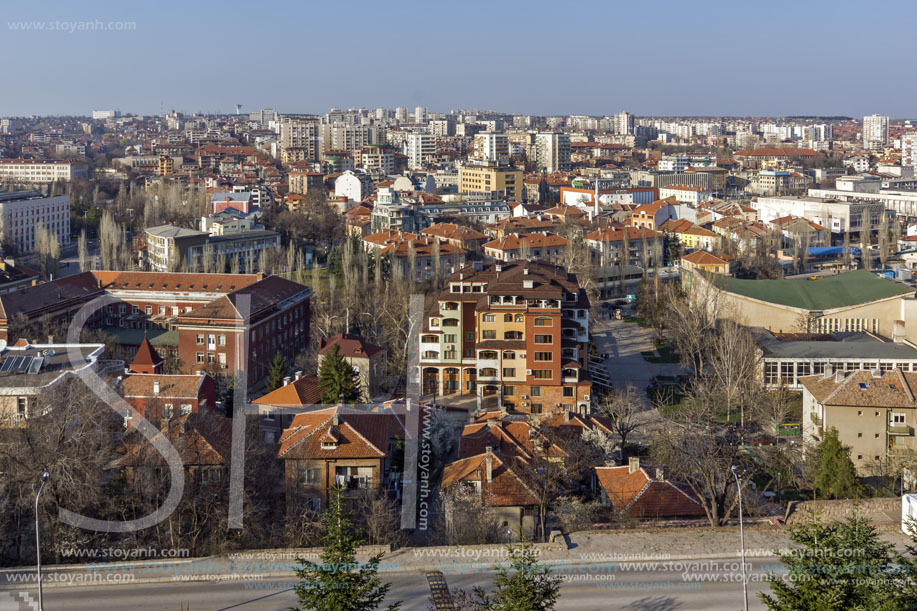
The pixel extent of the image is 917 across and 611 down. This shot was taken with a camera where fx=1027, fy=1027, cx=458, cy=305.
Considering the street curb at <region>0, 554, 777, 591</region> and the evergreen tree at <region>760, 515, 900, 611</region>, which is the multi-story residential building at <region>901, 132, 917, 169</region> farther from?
the evergreen tree at <region>760, 515, 900, 611</region>

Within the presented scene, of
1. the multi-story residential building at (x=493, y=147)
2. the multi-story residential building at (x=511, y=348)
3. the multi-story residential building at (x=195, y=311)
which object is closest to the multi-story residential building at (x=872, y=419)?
the multi-story residential building at (x=511, y=348)

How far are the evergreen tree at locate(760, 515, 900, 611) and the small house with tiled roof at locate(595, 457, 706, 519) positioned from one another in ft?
9.53

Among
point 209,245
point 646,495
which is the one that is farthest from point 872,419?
point 209,245

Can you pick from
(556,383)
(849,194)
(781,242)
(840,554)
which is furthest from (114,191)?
(840,554)

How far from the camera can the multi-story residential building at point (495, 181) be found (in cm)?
3738

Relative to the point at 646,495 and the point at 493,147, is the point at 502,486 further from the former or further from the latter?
the point at 493,147

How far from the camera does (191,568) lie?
725 cm

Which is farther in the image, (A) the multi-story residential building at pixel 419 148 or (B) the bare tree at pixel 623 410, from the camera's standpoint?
(A) the multi-story residential building at pixel 419 148

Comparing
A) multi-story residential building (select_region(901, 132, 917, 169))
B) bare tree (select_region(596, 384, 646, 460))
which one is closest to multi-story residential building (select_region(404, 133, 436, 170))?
multi-story residential building (select_region(901, 132, 917, 169))

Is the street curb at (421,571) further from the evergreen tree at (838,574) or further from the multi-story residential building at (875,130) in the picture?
the multi-story residential building at (875,130)

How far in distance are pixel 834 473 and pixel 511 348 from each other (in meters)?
4.69

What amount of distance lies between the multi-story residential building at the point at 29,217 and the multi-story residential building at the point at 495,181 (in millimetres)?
14862

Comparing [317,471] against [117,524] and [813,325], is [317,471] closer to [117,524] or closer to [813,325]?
[117,524]

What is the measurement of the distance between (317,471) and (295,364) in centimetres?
597
